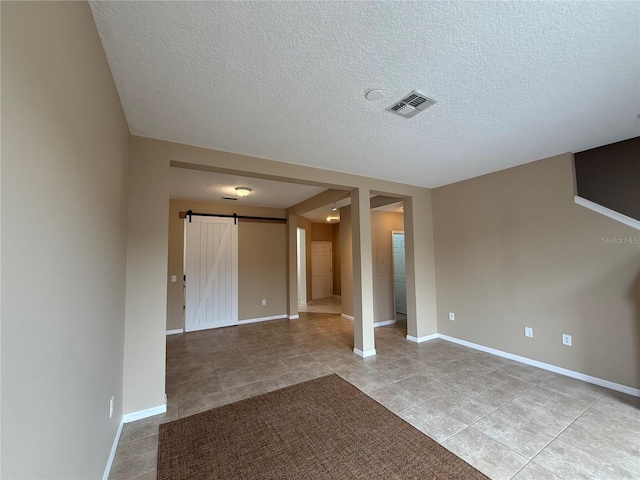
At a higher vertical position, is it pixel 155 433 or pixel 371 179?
pixel 371 179

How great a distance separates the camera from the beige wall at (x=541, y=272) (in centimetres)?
268

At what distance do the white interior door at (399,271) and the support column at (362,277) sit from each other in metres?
2.12

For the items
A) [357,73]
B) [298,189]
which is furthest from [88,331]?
[298,189]

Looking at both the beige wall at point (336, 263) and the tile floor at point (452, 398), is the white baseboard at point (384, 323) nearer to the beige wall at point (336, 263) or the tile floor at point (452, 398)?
the tile floor at point (452, 398)

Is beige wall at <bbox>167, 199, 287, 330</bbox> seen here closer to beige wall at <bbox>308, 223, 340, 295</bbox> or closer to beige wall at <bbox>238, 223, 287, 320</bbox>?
beige wall at <bbox>238, 223, 287, 320</bbox>

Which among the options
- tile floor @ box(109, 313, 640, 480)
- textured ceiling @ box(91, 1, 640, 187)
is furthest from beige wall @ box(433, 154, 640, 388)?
textured ceiling @ box(91, 1, 640, 187)

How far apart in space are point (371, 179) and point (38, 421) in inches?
152

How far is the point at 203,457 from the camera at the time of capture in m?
1.86

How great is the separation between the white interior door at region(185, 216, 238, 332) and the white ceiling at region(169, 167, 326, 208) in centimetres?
65

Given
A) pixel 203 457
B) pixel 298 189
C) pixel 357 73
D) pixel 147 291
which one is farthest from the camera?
pixel 298 189

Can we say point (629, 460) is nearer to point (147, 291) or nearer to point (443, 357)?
point (443, 357)

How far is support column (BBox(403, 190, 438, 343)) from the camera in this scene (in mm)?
4336

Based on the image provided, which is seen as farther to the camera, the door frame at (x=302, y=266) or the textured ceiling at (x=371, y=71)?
the door frame at (x=302, y=266)

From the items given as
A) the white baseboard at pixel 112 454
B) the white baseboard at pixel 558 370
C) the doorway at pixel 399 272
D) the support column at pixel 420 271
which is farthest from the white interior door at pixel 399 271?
the white baseboard at pixel 112 454
